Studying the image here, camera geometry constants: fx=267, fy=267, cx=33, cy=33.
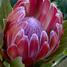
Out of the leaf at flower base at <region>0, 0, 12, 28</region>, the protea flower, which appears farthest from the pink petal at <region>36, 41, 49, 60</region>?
the leaf at flower base at <region>0, 0, 12, 28</region>

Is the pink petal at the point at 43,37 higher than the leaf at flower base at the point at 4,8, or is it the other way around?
the leaf at flower base at the point at 4,8

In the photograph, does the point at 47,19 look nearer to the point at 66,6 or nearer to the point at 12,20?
the point at 12,20

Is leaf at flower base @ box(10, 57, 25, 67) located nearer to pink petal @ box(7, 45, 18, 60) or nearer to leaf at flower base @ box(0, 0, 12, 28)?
pink petal @ box(7, 45, 18, 60)

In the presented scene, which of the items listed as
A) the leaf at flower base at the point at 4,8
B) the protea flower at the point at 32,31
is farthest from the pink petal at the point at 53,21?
the leaf at flower base at the point at 4,8

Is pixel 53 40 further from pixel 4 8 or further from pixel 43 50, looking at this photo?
pixel 4 8

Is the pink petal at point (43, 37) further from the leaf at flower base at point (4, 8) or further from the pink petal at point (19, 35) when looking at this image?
the leaf at flower base at point (4, 8)

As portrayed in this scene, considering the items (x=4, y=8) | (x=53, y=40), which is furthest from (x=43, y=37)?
(x=4, y=8)
